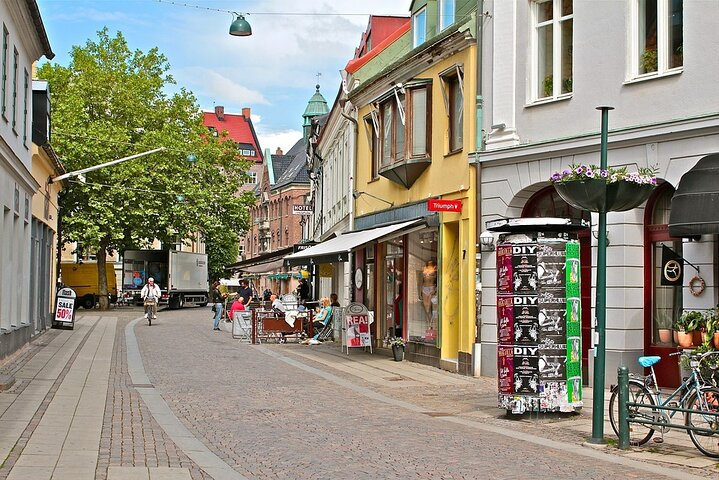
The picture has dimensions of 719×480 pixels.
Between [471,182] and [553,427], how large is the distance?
26.2 ft

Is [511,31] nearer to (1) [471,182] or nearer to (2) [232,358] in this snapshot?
(1) [471,182]

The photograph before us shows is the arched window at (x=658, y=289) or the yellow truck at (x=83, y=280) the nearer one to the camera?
the arched window at (x=658, y=289)

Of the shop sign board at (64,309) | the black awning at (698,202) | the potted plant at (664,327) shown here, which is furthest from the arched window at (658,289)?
the shop sign board at (64,309)

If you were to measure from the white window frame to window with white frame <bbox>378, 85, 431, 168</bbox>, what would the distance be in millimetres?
1593

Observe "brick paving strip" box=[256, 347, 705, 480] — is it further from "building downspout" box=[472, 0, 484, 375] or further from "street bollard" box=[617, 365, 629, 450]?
"building downspout" box=[472, 0, 484, 375]

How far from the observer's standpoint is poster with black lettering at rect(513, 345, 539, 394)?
43.0ft

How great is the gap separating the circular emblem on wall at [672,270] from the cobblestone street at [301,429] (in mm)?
3394

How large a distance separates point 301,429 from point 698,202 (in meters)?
6.39

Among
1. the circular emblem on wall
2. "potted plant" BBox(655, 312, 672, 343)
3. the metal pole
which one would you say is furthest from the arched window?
the metal pole

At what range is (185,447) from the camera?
10516 millimetres

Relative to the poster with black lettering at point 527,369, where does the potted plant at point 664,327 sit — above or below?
above

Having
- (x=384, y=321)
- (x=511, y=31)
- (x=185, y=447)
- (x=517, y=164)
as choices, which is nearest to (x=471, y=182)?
(x=517, y=164)

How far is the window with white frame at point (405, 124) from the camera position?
22.3 metres

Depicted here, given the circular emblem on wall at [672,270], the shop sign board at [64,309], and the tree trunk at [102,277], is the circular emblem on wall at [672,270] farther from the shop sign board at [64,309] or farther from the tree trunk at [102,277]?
the tree trunk at [102,277]
